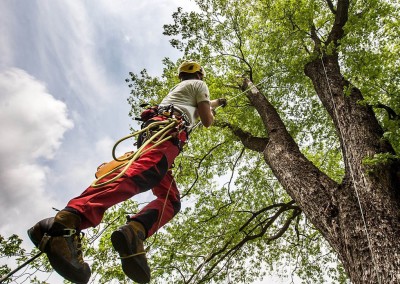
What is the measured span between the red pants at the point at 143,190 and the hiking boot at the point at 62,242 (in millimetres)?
83

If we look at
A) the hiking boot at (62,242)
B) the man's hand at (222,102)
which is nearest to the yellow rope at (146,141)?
the hiking boot at (62,242)

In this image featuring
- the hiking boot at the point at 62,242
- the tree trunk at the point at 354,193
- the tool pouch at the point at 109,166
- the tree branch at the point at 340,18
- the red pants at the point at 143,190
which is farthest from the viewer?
the tree branch at the point at 340,18

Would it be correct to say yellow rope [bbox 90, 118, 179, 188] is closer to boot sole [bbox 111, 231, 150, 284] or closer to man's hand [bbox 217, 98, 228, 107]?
boot sole [bbox 111, 231, 150, 284]

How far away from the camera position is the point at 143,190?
7.46 ft

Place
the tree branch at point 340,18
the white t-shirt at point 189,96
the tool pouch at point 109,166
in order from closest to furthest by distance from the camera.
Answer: the tool pouch at point 109,166, the white t-shirt at point 189,96, the tree branch at point 340,18

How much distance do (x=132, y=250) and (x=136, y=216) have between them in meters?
0.38

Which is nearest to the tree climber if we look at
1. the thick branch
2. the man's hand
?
the man's hand

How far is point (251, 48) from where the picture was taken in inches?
333

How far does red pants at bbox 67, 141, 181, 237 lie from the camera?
1932 mm

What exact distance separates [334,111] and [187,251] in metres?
4.07

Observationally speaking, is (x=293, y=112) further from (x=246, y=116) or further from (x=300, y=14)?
(x=300, y=14)

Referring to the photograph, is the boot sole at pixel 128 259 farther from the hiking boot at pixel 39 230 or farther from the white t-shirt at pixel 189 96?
the white t-shirt at pixel 189 96

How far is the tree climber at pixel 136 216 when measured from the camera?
5.95 ft

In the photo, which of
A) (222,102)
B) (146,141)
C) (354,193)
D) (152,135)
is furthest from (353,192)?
(146,141)
